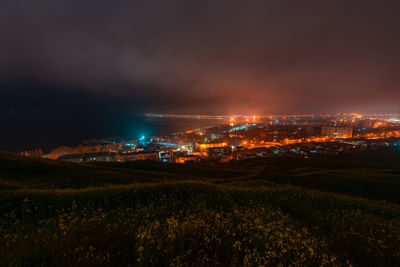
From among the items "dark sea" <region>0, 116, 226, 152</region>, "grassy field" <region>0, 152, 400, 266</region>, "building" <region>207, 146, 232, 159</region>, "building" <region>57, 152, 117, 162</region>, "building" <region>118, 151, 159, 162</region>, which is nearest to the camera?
"grassy field" <region>0, 152, 400, 266</region>

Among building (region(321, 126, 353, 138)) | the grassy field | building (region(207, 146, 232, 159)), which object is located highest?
the grassy field

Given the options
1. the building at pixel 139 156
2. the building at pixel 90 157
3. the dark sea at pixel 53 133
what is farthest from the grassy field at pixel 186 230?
the dark sea at pixel 53 133

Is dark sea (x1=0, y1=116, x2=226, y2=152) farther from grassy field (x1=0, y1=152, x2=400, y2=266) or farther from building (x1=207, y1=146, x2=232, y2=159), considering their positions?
grassy field (x1=0, y1=152, x2=400, y2=266)

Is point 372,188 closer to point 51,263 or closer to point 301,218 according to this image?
point 301,218

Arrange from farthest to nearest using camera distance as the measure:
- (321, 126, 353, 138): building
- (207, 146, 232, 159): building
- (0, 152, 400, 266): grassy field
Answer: (321, 126, 353, 138): building
(207, 146, 232, 159): building
(0, 152, 400, 266): grassy field

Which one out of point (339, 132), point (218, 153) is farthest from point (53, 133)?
point (339, 132)

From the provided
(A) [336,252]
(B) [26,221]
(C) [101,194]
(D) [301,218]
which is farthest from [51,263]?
(D) [301,218]

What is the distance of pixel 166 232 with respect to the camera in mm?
3158

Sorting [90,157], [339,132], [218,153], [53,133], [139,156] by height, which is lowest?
[139,156]

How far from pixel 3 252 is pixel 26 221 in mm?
1721

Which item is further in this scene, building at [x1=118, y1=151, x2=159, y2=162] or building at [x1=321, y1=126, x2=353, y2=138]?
building at [x1=321, y1=126, x2=353, y2=138]

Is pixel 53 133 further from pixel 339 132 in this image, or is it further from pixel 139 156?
pixel 339 132

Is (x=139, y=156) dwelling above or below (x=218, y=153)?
below

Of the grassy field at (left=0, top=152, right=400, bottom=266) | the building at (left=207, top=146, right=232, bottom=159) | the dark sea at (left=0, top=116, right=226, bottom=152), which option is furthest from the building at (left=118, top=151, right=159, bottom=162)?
the dark sea at (left=0, top=116, right=226, bottom=152)
